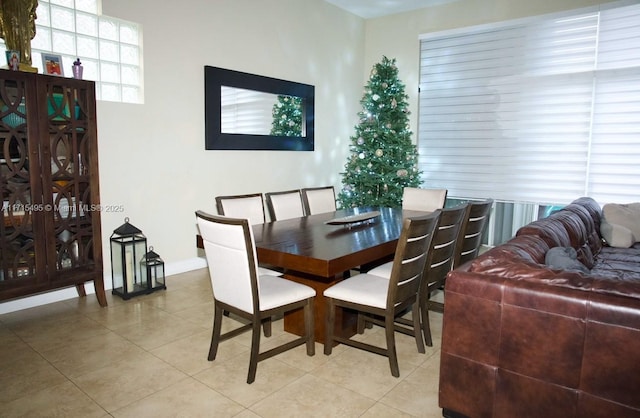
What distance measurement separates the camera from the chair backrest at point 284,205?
384 cm

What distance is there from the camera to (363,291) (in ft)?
8.69

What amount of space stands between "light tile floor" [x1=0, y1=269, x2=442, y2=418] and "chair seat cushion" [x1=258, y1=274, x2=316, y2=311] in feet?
1.41

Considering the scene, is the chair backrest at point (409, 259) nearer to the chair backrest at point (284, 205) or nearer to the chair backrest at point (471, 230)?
the chair backrest at point (471, 230)

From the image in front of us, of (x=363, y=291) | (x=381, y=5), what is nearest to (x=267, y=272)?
(x=363, y=291)

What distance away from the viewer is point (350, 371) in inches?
103

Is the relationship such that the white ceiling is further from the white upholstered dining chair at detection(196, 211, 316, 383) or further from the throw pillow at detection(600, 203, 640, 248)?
the white upholstered dining chair at detection(196, 211, 316, 383)

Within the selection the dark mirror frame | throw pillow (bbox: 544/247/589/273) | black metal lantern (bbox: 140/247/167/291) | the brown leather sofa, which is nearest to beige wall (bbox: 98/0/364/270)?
the dark mirror frame

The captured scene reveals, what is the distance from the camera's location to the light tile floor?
2229 millimetres

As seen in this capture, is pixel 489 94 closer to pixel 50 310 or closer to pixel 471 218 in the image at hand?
pixel 471 218

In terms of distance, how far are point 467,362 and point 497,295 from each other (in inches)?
13.7

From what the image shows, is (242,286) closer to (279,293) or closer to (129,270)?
(279,293)

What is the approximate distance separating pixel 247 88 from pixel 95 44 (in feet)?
5.39

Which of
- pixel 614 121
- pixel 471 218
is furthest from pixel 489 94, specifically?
pixel 471 218

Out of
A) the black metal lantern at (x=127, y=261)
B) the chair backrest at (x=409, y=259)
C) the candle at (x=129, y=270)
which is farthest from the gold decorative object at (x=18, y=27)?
the chair backrest at (x=409, y=259)
